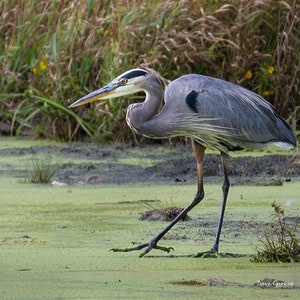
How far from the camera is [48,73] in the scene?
9992 mm

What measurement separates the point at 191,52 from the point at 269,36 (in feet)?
2.49

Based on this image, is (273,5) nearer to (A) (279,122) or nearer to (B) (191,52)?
(B) (191,52)

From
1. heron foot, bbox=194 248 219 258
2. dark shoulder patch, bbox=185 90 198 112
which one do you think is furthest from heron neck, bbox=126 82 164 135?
heron foot, bbox=194 248 219 258

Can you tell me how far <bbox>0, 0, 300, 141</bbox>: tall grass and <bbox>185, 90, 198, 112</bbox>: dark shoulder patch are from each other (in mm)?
3435

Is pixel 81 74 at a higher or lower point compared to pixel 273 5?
lower

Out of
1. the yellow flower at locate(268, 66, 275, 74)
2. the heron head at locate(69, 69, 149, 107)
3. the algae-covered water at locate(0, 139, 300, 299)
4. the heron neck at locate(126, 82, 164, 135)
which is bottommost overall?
the algae-covered water at locate(0, 139, 300, 299)

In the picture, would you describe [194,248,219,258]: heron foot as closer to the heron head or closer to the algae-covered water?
the algae-covered water

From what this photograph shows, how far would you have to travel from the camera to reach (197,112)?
5.43 m

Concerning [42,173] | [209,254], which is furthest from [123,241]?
[42,173]

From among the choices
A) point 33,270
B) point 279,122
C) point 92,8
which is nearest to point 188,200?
point 279,122

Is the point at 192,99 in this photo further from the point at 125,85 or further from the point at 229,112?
the point at 125,85

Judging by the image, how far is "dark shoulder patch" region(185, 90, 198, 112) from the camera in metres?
5.39

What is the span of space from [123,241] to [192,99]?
2.48ft

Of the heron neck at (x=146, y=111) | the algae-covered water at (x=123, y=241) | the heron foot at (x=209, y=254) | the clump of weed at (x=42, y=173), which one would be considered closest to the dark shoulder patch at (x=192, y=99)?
the heron neck at (x=146, y=111)
